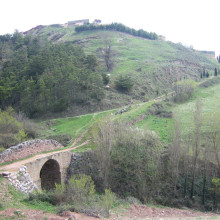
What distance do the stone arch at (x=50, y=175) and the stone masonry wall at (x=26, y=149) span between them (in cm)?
173

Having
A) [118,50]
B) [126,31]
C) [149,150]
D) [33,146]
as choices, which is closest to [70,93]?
[33,146]

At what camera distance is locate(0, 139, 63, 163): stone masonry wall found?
17906 millimetres

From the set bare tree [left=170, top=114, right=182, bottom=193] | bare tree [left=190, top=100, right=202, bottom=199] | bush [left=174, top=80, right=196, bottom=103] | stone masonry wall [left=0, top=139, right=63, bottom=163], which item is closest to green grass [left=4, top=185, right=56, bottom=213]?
stone masonry wall [left=0, top=139, right=63, bottom=163]

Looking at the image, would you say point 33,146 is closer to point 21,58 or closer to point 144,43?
point 21,58

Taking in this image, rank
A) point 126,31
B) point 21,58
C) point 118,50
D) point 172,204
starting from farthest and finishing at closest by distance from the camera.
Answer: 1. point 126,31
2. point 118,50
3. point 21,58
4. point 172,204

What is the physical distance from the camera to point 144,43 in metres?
79.6

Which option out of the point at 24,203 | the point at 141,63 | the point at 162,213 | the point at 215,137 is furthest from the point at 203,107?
→ the point at 24,203

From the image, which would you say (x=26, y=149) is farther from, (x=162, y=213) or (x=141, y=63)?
(x=141, y=63)

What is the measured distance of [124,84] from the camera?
1684 inches

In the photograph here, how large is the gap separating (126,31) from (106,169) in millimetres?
79058

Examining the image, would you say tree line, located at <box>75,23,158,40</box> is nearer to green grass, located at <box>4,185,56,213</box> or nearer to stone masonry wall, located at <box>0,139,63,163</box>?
stone masonry wall, located at <box>0,139,63,163</box>

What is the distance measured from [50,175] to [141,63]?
141 feet

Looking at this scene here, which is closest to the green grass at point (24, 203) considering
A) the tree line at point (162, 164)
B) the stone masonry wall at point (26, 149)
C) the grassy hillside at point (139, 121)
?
the stone masonry wall at point (26, 149)

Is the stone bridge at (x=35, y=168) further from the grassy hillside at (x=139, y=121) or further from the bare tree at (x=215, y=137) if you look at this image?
the bare tree at (x=215, y=137)
